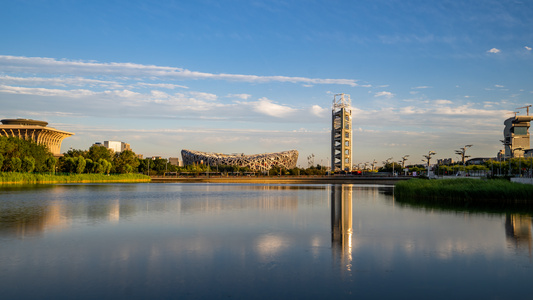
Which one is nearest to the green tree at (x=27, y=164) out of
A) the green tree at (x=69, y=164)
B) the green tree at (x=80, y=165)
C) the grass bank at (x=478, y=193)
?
the green tree at (x=80, y=165)

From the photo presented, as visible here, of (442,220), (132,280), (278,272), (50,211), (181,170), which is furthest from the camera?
(181,170)

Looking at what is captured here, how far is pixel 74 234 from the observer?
17.2 metres

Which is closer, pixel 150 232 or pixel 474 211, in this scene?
pixel 150 232

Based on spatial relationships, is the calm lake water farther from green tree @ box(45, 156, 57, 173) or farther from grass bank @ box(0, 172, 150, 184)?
green tree @ box(45, 156, 57, 173)

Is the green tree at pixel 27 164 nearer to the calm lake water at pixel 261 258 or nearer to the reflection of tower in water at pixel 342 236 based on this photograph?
the calm lake water at pixel 261 258

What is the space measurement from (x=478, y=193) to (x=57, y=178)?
70365 mm

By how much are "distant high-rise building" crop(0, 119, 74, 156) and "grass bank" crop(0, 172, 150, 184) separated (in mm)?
50183

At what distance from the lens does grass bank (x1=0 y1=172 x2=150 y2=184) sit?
2621 inches

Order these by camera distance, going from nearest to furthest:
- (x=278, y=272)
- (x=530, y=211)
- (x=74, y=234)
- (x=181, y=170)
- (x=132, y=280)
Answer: (x=132, y=280), (x=278, y=272), (x=74, y=234), (x=530, y=211), (x=181, y=170)

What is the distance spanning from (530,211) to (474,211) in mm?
3480

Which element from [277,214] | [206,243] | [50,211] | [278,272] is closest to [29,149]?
[50,211]

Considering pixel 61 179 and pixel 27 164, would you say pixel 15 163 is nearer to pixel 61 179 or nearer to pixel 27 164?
pixel 27 164

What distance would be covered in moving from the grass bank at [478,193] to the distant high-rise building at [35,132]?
414 feet

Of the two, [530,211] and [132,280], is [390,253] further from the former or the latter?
[530,211]
